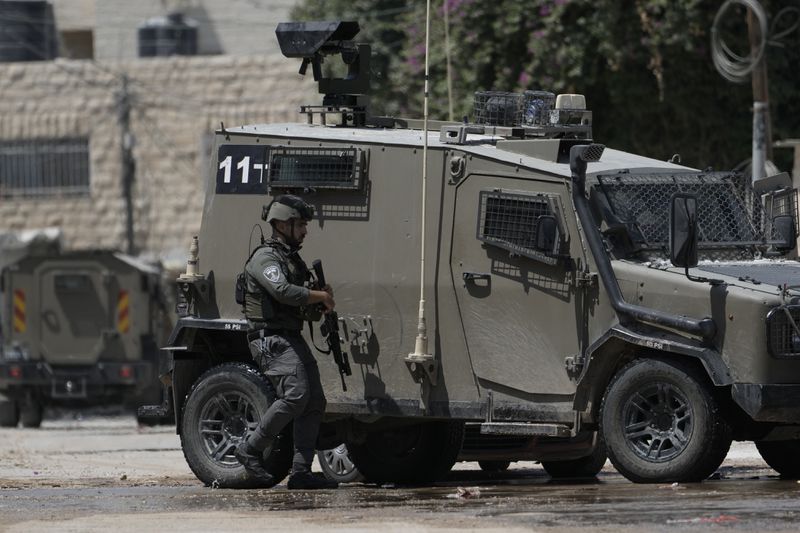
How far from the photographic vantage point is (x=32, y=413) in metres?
22.0

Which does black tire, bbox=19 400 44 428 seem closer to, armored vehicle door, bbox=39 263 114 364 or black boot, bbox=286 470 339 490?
armored vehicle door, bbox=39 263 114 364

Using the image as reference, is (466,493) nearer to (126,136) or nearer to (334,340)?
(334,340)

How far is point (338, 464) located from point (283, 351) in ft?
6.08

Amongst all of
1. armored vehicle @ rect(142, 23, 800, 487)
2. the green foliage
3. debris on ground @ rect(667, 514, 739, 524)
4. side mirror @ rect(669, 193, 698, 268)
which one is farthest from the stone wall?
debris on ground @ rect(667, 514, 739, 524)

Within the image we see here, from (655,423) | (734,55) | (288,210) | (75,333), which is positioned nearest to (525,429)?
(655,423)

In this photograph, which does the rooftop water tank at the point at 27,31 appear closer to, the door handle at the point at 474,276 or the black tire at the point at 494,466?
the black tire at the point at 494,466

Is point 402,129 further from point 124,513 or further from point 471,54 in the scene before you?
point 471,54

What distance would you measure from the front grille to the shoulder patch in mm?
2931

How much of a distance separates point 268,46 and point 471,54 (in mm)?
11389

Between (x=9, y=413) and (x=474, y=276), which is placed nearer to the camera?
(x=474, y=276)

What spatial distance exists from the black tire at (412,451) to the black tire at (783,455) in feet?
6.55

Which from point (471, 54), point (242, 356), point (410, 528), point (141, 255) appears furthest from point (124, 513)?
point (141, 255)

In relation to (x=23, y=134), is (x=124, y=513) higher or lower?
lower

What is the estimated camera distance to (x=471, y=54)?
23.1 m
